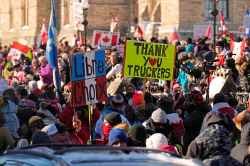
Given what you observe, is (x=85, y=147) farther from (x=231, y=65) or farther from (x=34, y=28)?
(x=34, y=28)

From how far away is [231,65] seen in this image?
20.3 meters

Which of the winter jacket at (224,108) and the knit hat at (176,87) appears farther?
the knit hat at (176,87)

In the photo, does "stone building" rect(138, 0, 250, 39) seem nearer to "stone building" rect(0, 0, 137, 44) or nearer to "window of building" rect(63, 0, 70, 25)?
"stone building" rect(0, 0, 137, 44)

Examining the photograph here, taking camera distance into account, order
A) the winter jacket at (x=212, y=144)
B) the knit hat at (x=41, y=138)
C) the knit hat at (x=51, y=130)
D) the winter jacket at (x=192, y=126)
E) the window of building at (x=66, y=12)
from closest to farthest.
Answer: the winter jacket at (x=212, y=144), the knit hat at (x=41, y=138), the knit hat at (x=51, y=130), the winter jacket at (x=192, y=126), the window of building at (x=66, y=12)

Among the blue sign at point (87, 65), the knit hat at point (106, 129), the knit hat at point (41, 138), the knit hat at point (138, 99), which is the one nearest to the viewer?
the knit hat at point (41, 138)

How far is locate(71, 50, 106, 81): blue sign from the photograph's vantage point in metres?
14.0

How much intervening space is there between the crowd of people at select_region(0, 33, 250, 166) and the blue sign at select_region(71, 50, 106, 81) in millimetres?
514

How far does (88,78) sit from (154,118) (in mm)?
2023

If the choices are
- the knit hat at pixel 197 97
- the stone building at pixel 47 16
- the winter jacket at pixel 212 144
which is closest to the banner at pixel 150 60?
the knit hat at pixel 197 97

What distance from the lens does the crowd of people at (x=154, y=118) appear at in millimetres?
9938

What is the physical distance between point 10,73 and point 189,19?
1504 centimetres

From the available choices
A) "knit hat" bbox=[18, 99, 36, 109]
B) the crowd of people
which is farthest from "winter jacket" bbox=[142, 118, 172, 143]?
"knit hat" bbox=[18, 99, 36, 109]

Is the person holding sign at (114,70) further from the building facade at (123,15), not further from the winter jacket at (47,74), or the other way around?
the building facade at (123,15)

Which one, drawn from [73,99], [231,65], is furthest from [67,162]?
[231,65]
